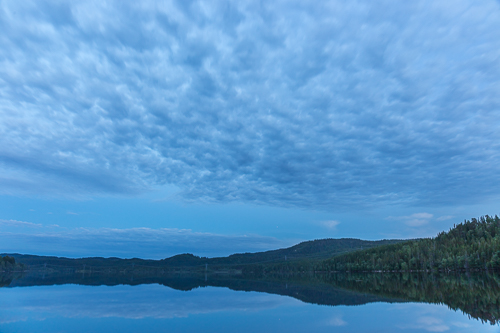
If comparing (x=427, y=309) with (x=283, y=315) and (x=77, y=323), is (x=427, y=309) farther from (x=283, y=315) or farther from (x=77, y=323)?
(x=77, y=323)

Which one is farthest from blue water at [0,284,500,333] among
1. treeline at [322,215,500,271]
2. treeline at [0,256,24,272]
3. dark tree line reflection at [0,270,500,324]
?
treeline at [0,256,24,272]

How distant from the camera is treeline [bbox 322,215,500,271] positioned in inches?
4766

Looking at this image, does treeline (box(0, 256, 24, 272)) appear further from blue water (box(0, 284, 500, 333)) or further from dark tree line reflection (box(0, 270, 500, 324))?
blue water (box(0, 284, 500, 333))

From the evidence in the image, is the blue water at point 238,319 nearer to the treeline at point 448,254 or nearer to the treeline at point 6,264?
the treeline at point 448,254

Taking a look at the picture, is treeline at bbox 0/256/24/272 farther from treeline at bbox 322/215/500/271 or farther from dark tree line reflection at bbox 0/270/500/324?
treeline at bbox 322/215/500/271

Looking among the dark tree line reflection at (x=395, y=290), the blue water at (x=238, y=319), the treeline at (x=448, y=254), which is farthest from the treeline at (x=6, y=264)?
the treeline at (x=448, y=254)

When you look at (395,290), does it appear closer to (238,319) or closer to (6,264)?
(238,319)

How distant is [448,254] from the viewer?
13238 cm

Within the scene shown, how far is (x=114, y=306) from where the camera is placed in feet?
99.2

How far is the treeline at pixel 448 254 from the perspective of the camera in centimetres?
12106

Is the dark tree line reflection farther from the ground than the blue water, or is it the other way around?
the blue water

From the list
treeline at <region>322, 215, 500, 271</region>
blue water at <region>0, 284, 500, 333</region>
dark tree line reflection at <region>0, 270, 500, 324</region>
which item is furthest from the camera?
treeline at <region>322, 215, 500, 271</region>

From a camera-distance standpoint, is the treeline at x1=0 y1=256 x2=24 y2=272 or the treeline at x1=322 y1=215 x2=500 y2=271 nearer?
the treeline at x1=322 y1=215 x2=500 y2=271

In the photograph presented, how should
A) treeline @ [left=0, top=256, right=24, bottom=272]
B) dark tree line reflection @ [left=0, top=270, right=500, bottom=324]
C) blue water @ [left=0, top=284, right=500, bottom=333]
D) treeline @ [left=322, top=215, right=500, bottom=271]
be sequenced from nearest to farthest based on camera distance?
blue water @ [left=0, top=284, right=500, bottom=333]
dark tree line reflection @ [left=0, top=270, right=500, bottom=324]
treeline @ [left=322, top=215, right=500, bottom=271]
treeline @ [left=0, top=256, right=24, bottom=272]
